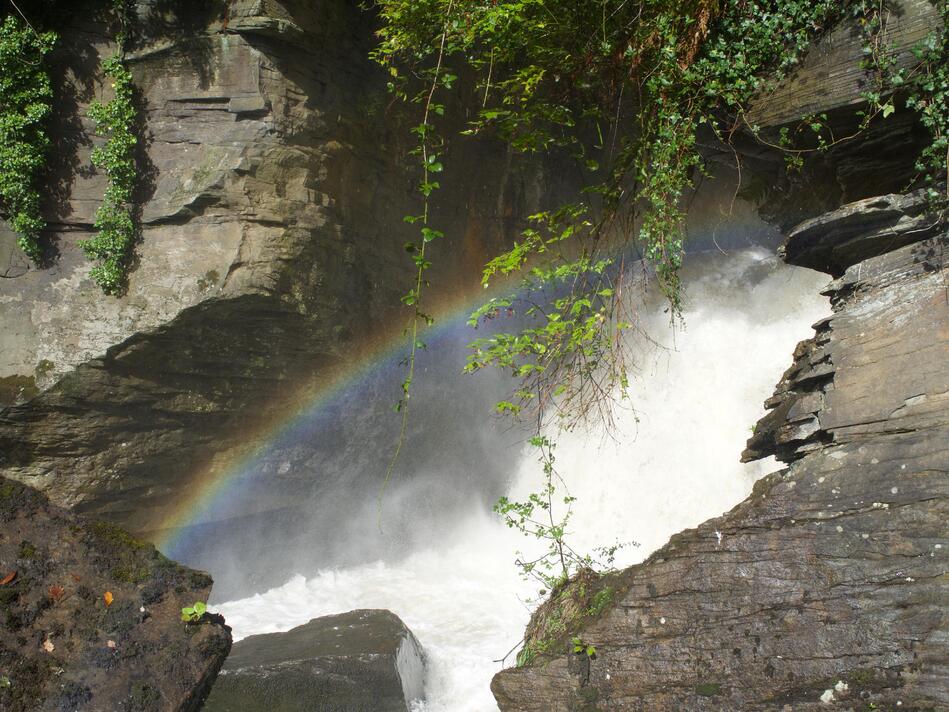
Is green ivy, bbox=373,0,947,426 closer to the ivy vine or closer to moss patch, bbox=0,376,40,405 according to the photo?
the ivy vine

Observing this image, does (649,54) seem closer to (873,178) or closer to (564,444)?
(873,178)

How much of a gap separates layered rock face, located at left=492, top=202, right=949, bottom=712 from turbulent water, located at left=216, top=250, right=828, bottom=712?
4007 millimetres

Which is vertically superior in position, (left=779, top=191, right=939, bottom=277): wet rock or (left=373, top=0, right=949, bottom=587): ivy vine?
(left=373, top=0, right=949, bottom=587): ivy vine

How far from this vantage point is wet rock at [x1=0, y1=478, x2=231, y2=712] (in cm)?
147

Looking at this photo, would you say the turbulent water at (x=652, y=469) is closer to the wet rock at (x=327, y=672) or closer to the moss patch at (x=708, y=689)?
the wet rock at (x=327, y=672)

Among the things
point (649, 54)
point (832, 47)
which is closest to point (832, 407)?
point (832, 47)

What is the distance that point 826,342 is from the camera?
10.1 feet

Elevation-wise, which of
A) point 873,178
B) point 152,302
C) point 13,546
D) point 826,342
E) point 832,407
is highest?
point 152,302

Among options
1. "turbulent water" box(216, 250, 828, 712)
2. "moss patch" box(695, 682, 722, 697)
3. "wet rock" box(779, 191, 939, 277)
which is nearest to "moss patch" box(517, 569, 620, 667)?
"moss patch" box(695, 682, 722, 697)

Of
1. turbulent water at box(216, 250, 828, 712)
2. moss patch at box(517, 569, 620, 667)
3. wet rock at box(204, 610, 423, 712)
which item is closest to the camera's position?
moss patch at box(517, 569, 620, 667)

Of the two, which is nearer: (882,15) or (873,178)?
(882,15)

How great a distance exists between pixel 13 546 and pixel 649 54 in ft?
11.6

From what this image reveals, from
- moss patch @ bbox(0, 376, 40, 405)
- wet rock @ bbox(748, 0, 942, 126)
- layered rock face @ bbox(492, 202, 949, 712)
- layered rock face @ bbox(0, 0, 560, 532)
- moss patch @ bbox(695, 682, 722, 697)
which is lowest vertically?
moss patch @ bbox(695, 682, 722, 697)

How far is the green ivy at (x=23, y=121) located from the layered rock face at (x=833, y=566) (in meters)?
5.68
